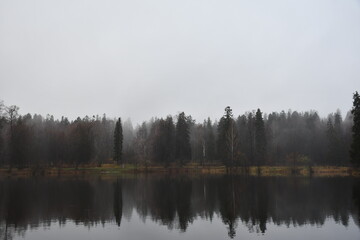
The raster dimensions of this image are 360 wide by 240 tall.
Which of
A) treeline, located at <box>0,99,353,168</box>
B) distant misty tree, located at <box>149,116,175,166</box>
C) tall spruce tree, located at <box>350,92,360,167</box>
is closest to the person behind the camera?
tall spruce tree, located at <box>350,92,360,167</box>

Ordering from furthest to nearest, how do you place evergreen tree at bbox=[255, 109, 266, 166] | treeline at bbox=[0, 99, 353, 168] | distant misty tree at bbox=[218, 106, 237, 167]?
evergreen tree at bbox=[255, 109, 266, 166] → treeline at bbox=[0, 99, 353, 168] → distant misty tree at bbox=[218, 106, 237, 167]

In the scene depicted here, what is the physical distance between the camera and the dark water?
24.3 m

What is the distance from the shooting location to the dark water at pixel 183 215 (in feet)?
79.7

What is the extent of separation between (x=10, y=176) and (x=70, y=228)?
65352 mm

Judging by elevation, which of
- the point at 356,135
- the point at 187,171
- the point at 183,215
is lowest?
the point at 183,215

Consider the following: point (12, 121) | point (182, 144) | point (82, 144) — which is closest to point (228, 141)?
point (182, 144)

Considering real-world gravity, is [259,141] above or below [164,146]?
above

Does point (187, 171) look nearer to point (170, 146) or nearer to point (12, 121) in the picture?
point (170, 146)

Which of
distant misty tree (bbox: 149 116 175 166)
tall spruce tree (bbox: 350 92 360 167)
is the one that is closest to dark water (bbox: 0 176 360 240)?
tall spruce tree (bbox: 350 92 360 167)

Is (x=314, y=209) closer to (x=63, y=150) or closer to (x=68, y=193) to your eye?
(x=68, y=193)

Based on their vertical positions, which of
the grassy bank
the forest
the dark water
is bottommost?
the dark water

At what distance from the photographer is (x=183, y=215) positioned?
3167 centimetres

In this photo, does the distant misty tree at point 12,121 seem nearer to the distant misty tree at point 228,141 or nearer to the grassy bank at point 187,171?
the grassy bank at point 187,171

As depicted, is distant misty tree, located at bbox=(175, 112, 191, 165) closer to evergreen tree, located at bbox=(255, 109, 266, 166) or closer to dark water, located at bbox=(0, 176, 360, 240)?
evergreen tree, located at bbox=(255, 109, 266, 166)
